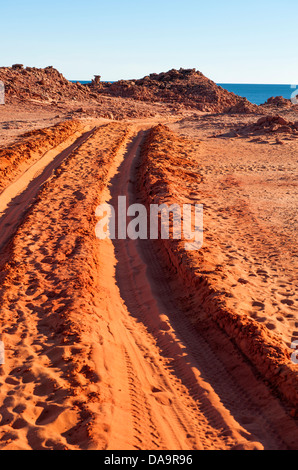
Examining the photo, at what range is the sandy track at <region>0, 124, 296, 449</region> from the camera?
3934 mm

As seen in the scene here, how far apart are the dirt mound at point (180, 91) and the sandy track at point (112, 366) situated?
3316 cm

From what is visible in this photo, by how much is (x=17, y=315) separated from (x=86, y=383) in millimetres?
1712

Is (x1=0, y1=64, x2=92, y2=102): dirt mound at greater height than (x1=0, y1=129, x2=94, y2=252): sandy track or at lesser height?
greater

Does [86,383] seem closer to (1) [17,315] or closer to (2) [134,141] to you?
(1) [17,315]

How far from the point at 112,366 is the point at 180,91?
40.8 metres

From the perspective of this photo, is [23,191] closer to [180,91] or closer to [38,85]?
[38,85]


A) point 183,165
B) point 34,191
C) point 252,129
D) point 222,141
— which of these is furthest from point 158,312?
point 252,129

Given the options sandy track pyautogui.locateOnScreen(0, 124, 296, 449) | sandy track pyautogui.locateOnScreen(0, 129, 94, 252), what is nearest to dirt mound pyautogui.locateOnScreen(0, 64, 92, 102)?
sandy track pyautogui.locateOnScreen(0, 129, 94, 252)

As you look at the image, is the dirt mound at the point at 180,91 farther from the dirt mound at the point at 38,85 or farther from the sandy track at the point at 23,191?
the sandy track at the point at 23,191

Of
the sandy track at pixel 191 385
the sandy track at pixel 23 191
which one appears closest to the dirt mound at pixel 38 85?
the sandy track at pixel 23 191

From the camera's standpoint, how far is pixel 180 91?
42219 millimetres

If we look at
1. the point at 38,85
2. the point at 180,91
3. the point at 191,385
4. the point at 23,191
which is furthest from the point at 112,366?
the point at 180,91

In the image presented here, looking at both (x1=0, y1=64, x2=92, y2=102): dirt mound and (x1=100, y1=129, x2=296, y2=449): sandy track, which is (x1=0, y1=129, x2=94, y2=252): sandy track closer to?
(x1=100, y1=129, x2=296, y2=449): sandy track

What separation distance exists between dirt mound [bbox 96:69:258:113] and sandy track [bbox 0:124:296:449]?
33.2 meters
